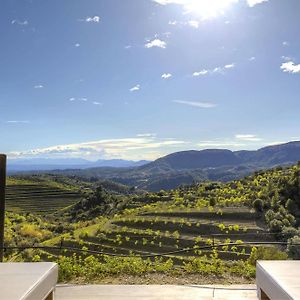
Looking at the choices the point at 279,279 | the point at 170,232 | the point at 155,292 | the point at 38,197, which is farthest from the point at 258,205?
the point at 38,197

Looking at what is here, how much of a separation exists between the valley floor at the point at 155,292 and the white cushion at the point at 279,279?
1545 mm

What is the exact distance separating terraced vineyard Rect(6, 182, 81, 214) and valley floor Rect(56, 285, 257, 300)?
5644 centimetres

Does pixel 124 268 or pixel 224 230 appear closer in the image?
pixel 124 268

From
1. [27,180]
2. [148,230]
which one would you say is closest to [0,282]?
[148,230]

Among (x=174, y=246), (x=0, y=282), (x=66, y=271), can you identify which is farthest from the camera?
(x=174, y=246)

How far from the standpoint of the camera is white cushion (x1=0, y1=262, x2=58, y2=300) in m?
→ 1.73

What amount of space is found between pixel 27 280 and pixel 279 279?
117cm

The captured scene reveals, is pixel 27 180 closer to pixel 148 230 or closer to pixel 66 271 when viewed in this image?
pixel 148 230

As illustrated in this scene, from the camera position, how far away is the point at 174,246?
19438mm

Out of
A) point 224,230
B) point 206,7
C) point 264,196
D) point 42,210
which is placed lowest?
point 42,210

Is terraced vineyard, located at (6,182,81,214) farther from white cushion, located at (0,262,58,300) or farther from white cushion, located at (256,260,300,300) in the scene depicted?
white cushion, located at (256,260,300,300)

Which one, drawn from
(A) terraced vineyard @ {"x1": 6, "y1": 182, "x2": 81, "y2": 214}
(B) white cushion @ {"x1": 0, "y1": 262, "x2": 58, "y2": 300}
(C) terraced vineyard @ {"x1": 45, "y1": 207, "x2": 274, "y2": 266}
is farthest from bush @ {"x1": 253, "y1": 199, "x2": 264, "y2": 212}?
(A) terraced vineyard @ {"x1": 6, "y1": 182, "x2": 81, "y2": 214}

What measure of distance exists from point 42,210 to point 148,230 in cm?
4212

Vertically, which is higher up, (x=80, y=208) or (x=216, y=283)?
(x=216, y=283)
